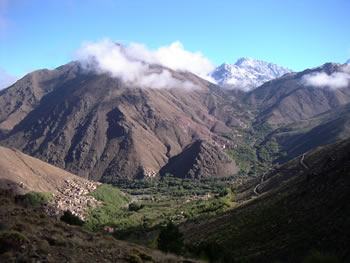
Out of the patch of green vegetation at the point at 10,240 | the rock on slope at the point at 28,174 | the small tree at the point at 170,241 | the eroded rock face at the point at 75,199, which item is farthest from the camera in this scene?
the rock on slope at the point at 28,174

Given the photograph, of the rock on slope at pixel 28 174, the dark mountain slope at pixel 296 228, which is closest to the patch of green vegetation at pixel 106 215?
the rock on slope at pixel 28 174

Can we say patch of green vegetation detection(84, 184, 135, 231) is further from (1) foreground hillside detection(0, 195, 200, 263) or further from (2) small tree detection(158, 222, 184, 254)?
(1) foreground hillside detection(0, 195, 200, 263)

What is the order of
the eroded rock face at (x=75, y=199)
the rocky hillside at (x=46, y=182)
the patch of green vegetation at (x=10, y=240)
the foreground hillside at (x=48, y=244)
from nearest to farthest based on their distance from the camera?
the patch of green vegetation at (x=10, y=240)
the foreground hillside at (x=48, y=244)
the eroded rock face at (x=75, y=199)
the rocky hillside at (x=46, y=182)

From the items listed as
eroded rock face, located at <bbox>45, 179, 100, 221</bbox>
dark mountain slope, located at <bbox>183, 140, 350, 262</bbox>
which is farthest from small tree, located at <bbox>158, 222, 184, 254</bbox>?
eroded rock face, located at <bbox>45, 179, 100, 221</bbox>

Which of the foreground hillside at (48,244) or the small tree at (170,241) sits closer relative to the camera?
the foreground hillside at (48,244)

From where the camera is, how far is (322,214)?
153 feet

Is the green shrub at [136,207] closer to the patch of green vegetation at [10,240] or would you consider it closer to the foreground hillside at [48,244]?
the foreground hillside at [48,244]

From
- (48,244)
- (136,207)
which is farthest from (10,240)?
(136,207)

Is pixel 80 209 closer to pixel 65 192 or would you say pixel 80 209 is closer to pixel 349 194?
pixel 65 192

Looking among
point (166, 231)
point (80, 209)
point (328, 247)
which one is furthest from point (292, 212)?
point (80, 209)

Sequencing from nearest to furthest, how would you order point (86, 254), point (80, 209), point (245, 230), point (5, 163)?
point (86, 254)
point (245, 230)
point (80, 209)
point (5, 163)

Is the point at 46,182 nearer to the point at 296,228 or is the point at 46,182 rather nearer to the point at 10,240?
the point at 296,228

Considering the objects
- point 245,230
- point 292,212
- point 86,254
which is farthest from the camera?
point 245,230

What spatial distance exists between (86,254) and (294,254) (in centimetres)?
2834
